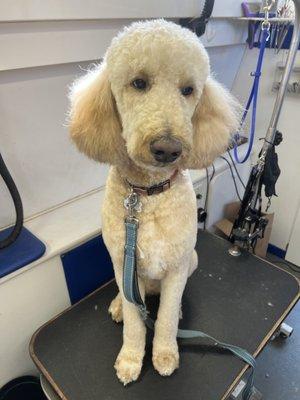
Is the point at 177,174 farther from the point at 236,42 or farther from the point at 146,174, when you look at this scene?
the point at 236,42

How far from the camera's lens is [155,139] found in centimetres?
55

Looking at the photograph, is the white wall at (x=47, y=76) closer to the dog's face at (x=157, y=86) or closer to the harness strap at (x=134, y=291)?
the dog's face at (x=157, y=86)

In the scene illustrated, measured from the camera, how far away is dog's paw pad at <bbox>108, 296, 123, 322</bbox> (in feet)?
3.34

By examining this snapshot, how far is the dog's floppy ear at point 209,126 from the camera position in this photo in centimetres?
70

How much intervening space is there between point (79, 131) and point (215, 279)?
2.54ft

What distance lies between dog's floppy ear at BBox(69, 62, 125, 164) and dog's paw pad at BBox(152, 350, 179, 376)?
54 cm

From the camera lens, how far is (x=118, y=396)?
829 mm

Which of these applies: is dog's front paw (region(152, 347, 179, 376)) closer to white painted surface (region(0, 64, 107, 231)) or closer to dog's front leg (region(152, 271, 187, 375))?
dog's front leg (region(152, 271, 187, 375))

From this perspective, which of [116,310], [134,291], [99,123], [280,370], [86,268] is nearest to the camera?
[99,123]

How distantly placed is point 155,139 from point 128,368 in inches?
24.6

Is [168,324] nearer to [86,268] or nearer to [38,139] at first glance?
[86,268]

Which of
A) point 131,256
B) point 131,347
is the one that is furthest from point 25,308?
point 131,256

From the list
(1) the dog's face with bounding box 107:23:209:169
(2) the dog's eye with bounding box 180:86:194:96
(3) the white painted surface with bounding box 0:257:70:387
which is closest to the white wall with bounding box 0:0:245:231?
(3) the white painted surface with bounding box 0:257:70:387

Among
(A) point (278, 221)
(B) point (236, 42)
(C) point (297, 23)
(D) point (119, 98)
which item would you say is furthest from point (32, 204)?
(A) point (278, 221)
